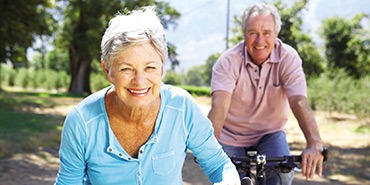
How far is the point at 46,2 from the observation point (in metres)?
16.3

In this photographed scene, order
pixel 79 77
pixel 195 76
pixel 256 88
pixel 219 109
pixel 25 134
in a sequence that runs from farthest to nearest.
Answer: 1. pixel 79 77
2. pixel 195 76
3. pixel 25 134
4. pixel 256 88
5. pixel 219 109

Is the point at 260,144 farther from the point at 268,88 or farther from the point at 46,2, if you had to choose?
the point at 46,2

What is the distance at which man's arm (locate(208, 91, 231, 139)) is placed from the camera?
3.06m

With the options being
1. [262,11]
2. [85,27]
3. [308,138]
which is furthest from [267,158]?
[85,27]

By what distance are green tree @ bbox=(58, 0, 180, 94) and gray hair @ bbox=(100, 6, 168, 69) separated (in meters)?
24.1

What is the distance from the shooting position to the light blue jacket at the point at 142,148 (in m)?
2.04

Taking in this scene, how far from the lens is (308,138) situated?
2.95 metres

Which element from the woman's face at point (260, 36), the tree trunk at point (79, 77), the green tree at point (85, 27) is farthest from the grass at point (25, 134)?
the tree trunk at point (79, 77)

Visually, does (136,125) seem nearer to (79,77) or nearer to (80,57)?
(80,57)

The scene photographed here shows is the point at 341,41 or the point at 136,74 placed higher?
the point at 341,41

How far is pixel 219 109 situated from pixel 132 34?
1273mm

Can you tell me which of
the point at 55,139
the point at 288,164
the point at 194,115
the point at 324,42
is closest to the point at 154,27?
the point at 194,115

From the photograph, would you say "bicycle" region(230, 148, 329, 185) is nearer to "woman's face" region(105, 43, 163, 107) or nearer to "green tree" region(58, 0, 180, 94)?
"woman's face" region(105, 43, 163, 107)

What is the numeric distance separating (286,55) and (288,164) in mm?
856
